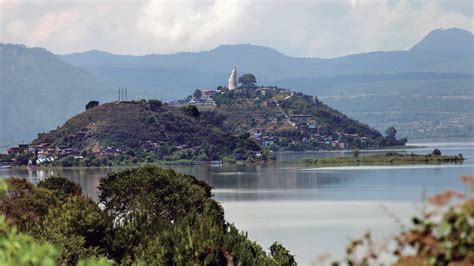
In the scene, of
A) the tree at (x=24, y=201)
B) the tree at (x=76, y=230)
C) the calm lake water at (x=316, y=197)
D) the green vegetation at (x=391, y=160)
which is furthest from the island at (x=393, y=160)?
the tree at (x=76, y=230)

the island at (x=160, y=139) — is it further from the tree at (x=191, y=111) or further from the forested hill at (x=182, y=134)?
the tree at (x=191, y=111)

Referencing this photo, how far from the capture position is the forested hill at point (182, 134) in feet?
484

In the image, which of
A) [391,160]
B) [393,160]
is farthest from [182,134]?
[393,160]

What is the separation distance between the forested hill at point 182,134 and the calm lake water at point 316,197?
14.0m

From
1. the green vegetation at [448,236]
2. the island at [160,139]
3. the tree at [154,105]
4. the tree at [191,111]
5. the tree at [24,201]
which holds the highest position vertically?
the tree at [154,105]

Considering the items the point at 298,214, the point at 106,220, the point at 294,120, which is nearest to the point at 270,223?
the point at 298,214

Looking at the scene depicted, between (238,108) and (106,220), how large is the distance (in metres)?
167

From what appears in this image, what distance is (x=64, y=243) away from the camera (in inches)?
832

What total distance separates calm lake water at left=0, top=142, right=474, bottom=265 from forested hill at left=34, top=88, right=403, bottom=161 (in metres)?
14.0

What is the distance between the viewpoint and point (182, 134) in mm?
151625

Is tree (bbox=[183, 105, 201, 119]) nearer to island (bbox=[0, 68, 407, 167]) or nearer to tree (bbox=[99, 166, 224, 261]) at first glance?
island (bbox=[0, 68, 407, 167])

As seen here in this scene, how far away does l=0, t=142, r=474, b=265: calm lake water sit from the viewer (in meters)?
47.8

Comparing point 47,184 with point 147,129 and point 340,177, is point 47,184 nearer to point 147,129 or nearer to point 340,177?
point 340,177

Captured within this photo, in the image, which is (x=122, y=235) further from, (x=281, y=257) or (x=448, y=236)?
(x=448, y=236)
